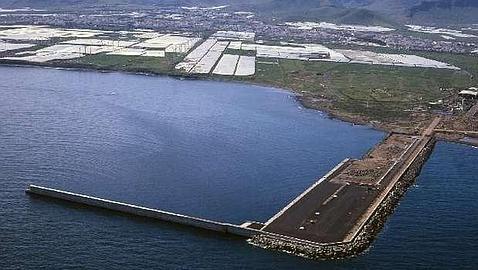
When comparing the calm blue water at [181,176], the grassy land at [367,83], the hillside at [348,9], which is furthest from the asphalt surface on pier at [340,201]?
the hillside at [348,9]

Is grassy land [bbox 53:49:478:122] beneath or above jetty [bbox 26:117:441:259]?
above

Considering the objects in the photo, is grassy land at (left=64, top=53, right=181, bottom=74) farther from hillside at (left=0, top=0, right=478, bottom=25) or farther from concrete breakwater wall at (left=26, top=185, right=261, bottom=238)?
hillside at (left=0, top=0, right=478, bottom=25)

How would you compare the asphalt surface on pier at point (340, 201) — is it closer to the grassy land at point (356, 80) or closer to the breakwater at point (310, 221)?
the breakwater at point (310, 221)

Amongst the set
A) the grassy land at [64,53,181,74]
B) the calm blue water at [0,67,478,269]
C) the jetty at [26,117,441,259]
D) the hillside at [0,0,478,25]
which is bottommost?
the calm blue water at [0,67,478,269]

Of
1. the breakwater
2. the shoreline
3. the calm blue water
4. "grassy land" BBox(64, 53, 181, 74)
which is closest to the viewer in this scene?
the calm blue water

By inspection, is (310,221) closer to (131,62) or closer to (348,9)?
(131,62)

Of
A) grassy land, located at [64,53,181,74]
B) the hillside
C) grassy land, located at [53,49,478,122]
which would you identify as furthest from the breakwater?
the hillside

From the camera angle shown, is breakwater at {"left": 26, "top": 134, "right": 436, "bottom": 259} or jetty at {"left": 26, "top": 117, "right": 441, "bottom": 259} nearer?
breakwater at {"left": 26, "top": 134, "right": 436, "bottom": 259}

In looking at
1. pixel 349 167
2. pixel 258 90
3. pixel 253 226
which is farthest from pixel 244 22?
pixel 253 226
